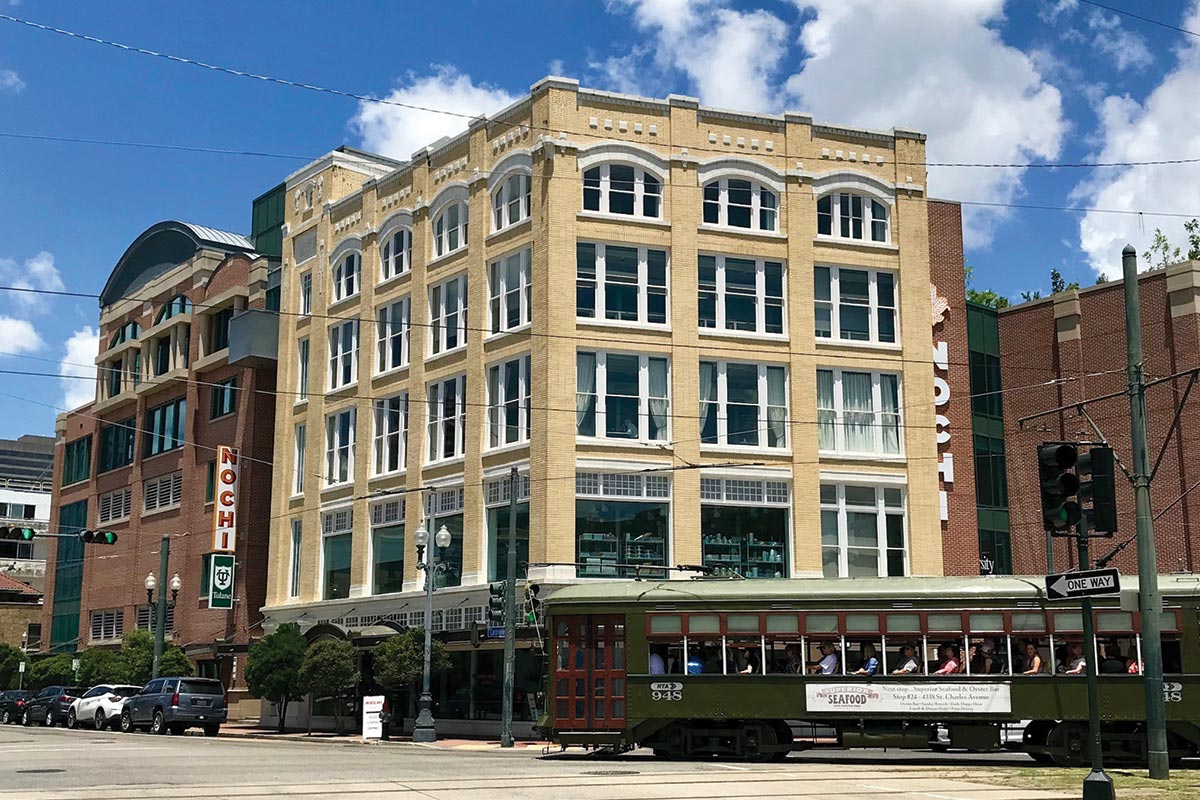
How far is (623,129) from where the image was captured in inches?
1587

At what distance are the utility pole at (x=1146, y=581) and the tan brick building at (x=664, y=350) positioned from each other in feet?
61.2

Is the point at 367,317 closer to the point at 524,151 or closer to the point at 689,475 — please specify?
the point at 524,151

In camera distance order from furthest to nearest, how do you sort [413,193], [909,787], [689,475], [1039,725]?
[413,193], [689,475], [1039,725], [909,787]

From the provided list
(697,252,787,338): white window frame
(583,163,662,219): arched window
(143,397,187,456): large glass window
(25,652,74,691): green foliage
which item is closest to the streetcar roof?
(697,252,787,338): white window frame

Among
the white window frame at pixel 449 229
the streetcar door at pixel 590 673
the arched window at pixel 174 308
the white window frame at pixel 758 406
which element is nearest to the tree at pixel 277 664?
the white window frame at pixel 449 229

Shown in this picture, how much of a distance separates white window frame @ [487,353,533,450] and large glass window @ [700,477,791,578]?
546 cm

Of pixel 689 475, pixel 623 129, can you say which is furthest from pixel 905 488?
pixel 623 129

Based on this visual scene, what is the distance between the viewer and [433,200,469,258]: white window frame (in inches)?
1709

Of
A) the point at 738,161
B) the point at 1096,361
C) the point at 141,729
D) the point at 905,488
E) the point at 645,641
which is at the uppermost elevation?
the point at 738,161

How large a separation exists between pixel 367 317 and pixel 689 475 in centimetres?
1429

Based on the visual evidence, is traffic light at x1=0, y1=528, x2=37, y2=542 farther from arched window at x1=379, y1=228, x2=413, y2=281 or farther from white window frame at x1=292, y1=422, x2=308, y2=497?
arched window at x1=379, y1=228, x2=413, y2=281

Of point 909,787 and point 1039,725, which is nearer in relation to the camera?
point 909,787

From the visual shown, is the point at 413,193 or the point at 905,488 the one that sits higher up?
the point at 413,193

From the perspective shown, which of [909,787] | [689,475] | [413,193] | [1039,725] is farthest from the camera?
[413,193]
